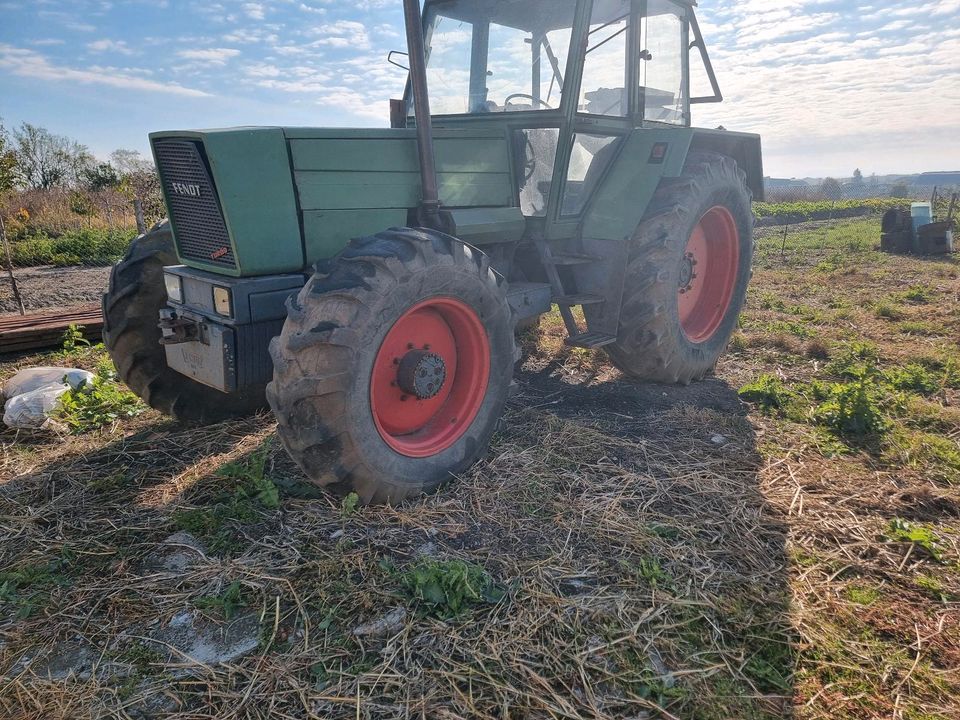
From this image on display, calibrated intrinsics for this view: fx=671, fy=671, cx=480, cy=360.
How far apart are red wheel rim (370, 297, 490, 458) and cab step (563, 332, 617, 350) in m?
0.96

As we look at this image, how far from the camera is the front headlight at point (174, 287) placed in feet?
10.7

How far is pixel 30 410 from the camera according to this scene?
3830 millimetres

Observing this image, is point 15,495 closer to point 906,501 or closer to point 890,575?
point 890,575

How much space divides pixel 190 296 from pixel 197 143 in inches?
28.0

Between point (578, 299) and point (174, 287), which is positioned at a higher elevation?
point (174, 287)

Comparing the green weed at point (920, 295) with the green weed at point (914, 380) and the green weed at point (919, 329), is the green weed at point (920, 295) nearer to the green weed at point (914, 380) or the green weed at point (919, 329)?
the green weed at point (919, 329)

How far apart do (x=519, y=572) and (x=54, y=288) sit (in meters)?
8.57

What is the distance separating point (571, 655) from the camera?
2096 mm

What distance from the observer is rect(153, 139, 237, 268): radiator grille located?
306cm

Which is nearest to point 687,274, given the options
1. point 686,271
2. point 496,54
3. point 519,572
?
point 686,271

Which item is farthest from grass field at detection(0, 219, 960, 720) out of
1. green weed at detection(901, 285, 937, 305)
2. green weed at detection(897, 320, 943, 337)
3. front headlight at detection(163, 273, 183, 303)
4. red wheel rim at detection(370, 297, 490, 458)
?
green weed at detection(901, 285, 937, 305)

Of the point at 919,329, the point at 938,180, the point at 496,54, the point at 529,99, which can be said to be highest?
the point at 938,180

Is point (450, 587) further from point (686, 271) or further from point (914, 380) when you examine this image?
point (914, 380)

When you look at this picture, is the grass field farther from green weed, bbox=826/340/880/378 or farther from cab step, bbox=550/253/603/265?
cab step, bbox=550/253/603/265
